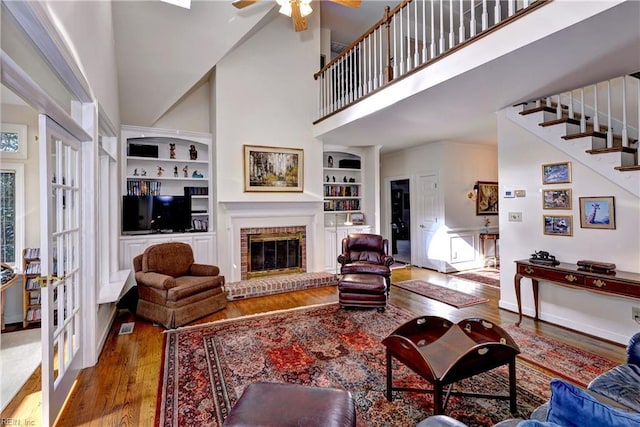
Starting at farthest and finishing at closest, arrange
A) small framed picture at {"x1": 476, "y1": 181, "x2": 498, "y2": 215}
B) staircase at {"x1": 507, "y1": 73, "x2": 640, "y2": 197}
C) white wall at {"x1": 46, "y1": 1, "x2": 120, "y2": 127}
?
small framed picture at {"x1": 476, "y1": 181, "x2": 498, "y2": 215} → staircase at {"x1": 507, "y1": 73, "x2": 640, "y2": 197} → white wall at {"x1": 46, "y1": 1, "x2": 120, "y2": 127}

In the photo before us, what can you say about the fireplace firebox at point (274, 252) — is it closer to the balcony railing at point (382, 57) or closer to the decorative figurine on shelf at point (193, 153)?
→ the decorative figurine on shelf at point (193, 153)

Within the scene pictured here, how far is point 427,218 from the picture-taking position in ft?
22.1

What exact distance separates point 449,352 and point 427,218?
4.90m

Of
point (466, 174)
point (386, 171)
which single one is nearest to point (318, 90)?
point (386, 171)

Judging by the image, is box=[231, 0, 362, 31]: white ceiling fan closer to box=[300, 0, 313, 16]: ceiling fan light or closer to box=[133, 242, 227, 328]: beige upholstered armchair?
box=[300, 0, 313, 16]: ceiling fan light

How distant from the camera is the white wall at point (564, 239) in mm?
3053

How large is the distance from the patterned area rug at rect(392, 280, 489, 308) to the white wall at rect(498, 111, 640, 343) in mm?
434

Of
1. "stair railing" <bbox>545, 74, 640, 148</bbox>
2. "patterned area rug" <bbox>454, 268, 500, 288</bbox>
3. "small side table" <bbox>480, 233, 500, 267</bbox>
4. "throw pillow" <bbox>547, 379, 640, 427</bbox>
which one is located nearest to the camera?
"throw pillow" <bbox>547, 379, 640, 427</bbox>

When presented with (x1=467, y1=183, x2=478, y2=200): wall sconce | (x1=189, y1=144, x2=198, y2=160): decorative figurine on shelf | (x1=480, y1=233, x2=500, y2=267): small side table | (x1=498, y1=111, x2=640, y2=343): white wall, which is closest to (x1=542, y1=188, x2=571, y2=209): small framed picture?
(x1=498, y1=111, x2=640, y2=343): white wall

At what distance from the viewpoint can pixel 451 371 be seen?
5.94ft

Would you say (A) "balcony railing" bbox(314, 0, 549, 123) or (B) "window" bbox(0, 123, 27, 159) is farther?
(A) "balcony railing" bbox(314, 0, 549, 123)

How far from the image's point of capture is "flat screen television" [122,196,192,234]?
15.3 feet

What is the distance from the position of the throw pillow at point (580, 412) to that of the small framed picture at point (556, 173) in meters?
3.40

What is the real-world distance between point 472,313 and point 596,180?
202 centimetres
